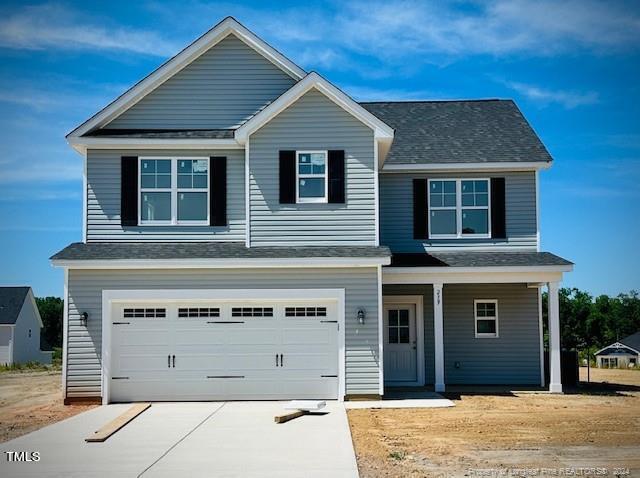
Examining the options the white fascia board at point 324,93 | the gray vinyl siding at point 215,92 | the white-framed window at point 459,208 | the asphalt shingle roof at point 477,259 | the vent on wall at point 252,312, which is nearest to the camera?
the vent on wall at point 252,312

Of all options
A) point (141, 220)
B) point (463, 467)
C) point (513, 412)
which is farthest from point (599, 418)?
point (141, 220)

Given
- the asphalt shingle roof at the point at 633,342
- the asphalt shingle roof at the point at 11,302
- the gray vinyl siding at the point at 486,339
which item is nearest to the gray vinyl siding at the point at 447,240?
the gray vinyl siding at the point at 486,339

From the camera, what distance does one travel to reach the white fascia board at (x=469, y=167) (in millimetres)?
20734

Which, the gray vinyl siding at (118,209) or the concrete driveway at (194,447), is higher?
the gray vinyl siding at (118,209)

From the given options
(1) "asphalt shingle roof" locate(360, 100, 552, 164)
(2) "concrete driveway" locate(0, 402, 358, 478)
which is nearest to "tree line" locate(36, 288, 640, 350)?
(1) "asphalt shingle roof" locate(360, 100, 552, 164)

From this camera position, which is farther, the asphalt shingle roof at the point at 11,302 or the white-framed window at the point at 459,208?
the asphalt shingle roof at the point at 11,302

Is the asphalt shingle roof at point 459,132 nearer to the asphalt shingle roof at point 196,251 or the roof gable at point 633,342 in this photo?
the asphalt shingle roof at point 196,251

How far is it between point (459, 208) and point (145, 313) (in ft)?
29.7

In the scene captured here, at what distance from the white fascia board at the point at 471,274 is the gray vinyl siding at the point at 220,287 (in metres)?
2.14

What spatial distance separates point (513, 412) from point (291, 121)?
8339mm

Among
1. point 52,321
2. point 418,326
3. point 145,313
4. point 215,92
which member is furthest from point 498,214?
point 52,321

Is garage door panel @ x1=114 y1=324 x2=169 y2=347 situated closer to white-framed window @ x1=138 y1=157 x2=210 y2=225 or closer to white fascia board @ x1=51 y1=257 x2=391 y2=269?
white fascia board @ x1=51 y1=257 x2=391 y2=269

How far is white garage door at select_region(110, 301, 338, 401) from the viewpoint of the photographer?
17.4 meters

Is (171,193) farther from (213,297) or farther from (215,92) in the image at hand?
(213,297)
